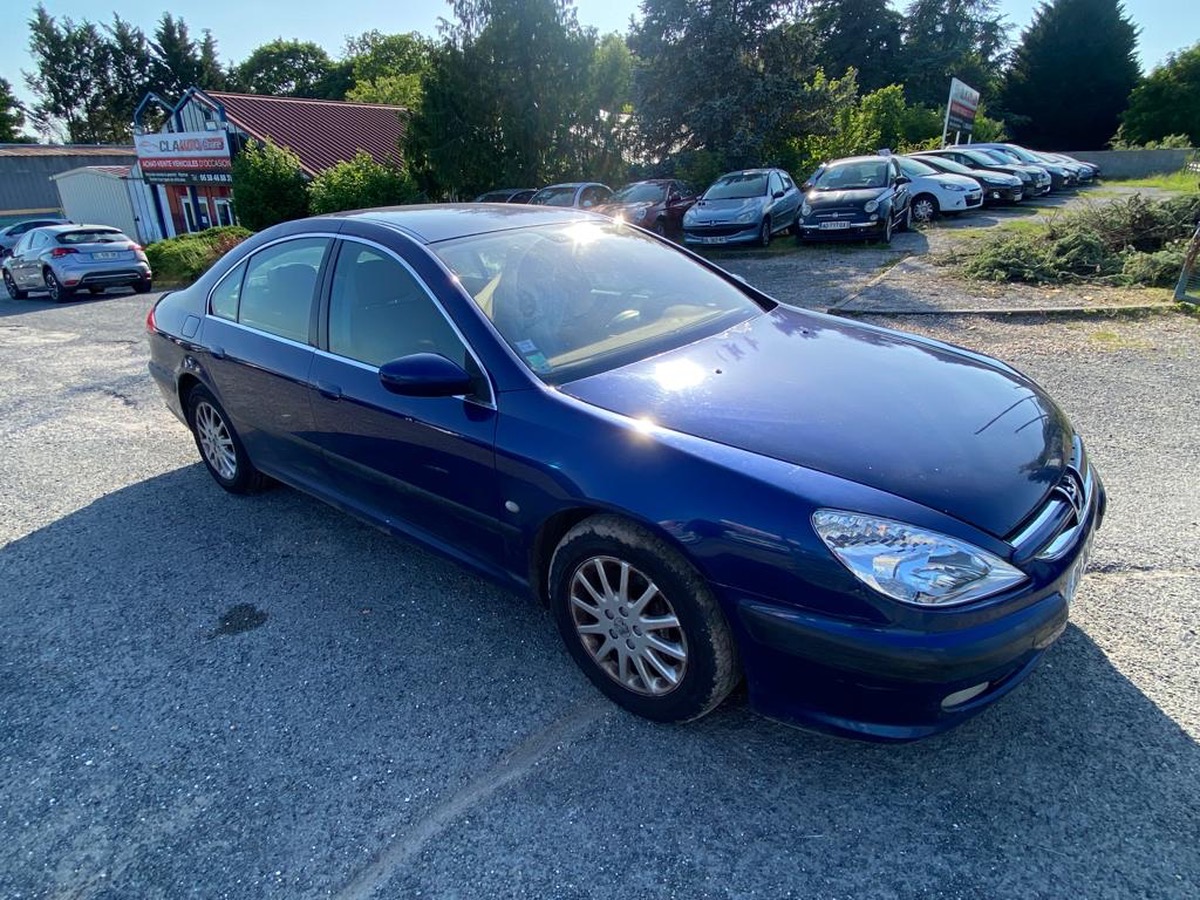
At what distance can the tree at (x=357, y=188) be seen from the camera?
16.9 meters

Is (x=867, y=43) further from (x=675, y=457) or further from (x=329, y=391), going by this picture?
(x=675, y=457)

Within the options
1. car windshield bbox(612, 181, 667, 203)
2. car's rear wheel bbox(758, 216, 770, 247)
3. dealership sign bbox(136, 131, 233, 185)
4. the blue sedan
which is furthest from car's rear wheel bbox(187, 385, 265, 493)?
dealership sign bbox(136, 131, 233, 185)

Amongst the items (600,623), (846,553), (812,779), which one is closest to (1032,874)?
(812,779)

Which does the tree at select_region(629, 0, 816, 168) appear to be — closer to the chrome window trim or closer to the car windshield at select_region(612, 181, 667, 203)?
the car windshield at select_region(612, 181, 667, 203)

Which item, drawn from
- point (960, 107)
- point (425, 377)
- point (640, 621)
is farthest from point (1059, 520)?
point (960, 107)

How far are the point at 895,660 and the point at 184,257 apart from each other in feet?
60.7

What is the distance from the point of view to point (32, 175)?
126ft

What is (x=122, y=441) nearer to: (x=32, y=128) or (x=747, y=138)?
(x=747, y=138)

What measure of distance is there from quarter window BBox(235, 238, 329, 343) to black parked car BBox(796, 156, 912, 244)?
1095 centimetres

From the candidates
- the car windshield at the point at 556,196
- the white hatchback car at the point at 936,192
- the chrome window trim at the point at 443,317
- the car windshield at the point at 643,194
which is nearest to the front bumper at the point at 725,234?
the car windshield at the point at 643,194

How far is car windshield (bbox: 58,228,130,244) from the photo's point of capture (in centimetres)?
1466

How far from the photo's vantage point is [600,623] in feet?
8.04

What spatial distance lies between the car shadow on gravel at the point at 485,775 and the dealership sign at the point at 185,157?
23.1 meters

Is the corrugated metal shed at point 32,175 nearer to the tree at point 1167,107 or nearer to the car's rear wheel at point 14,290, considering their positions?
the car's rear wheel at point 14,290
